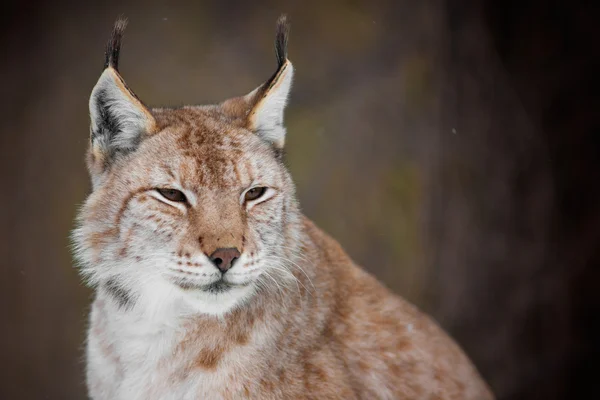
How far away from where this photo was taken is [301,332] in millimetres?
3699

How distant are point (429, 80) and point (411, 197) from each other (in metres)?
1.24

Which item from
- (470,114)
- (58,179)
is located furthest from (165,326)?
(470,114)

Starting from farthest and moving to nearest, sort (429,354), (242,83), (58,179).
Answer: (242,83) → (58,179) → (429,354)

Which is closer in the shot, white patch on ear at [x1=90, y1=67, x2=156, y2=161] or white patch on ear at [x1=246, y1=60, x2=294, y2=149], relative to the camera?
white patch on ear at [x1=90, y1=67, x2=156, y2=161]

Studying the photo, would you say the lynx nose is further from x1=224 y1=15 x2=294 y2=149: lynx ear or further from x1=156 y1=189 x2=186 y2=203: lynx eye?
x1=224 y1=15 x2=294 y2=149: lynx ear

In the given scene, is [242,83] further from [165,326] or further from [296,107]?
[165,326]

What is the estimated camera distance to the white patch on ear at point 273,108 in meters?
3.76

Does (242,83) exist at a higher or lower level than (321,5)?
lower

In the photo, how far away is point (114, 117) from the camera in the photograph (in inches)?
142

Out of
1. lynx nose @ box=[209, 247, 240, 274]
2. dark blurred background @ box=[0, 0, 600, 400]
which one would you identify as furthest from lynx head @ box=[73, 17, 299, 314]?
dark blurred background @ box=[0, 0, 600, 400]

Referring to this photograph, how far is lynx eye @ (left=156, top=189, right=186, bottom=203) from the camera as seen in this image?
347 centimetres

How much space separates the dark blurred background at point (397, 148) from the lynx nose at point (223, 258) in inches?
118

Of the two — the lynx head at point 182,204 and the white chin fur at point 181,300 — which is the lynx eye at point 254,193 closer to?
the lynx head at point 182,204

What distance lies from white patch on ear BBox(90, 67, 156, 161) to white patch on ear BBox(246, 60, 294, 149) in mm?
542
